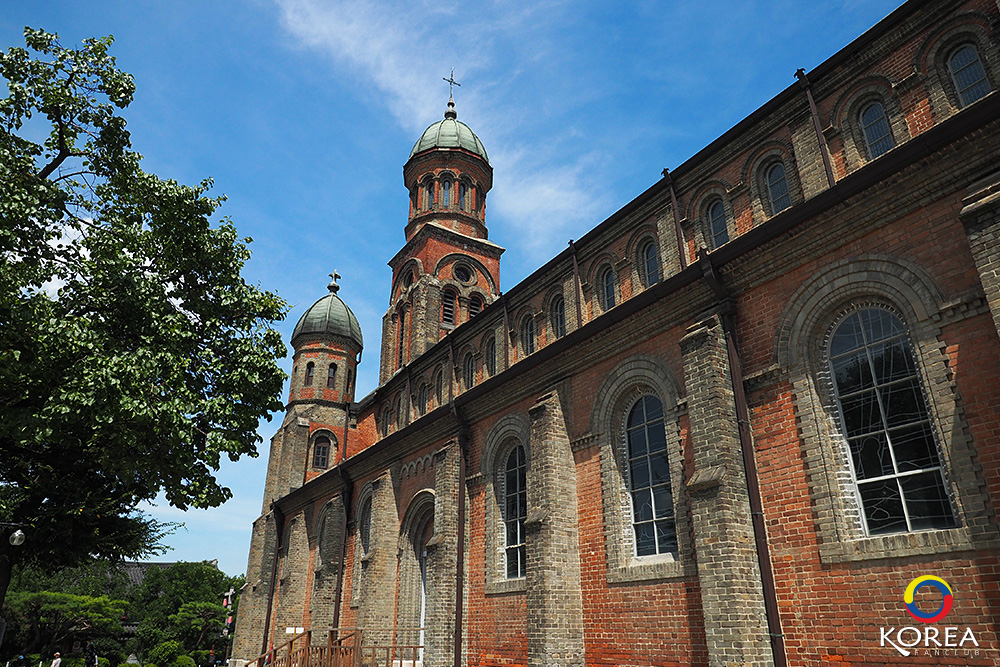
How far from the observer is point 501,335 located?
19281mm

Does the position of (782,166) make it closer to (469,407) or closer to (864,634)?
(864,634)

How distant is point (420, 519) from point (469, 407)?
4.90 meters

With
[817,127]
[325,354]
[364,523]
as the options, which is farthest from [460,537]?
[325,354]

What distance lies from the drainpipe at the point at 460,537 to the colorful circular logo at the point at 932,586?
36.2 ft

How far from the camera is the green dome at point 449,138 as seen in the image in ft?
110

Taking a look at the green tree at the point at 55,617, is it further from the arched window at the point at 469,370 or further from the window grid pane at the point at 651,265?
the window grid pane at the point at 651,265

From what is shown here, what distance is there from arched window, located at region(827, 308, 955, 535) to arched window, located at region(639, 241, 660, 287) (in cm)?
511

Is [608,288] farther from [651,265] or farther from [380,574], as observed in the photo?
[380,574]

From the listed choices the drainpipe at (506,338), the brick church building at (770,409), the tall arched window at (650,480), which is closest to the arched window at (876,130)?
the brick church building at (770,409)

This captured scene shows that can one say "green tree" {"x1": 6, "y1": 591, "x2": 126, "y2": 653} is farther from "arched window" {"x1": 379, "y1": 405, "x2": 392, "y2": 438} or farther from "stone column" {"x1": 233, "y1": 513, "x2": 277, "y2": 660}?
"arched window" {"x1": 379, "y1": 405, "x2": 392, "y2": 438}

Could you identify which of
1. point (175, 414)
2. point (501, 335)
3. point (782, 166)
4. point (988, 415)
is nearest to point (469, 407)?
point (501, 335)

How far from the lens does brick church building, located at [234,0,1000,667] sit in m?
8.18

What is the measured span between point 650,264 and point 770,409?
5.34 m

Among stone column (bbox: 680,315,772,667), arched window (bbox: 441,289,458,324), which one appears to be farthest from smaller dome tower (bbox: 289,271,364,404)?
stone column (bbox: 680,315,772,667)
